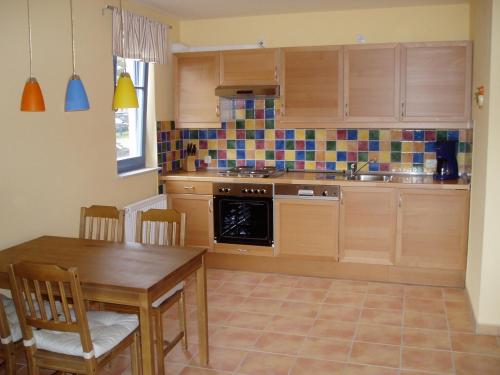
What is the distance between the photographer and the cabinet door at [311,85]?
15.6 ft

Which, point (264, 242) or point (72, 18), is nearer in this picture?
point (72, 18)

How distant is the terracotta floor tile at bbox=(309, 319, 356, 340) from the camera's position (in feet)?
11.8

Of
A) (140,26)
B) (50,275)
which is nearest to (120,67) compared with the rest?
(140,26)

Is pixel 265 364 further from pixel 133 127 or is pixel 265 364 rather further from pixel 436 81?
pixel 436 81

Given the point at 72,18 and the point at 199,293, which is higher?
the point at 72,18

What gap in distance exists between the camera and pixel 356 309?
160 inches

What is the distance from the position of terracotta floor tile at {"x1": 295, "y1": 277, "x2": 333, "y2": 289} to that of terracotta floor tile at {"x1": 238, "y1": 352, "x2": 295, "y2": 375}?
1335 millimetres

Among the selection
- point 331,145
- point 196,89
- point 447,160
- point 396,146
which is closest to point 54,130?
point 196,89

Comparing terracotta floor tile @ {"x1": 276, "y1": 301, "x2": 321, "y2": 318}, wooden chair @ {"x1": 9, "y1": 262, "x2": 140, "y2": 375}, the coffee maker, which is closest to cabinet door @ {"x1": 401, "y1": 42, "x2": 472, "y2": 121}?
the coffee maker

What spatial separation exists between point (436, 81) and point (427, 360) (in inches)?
95.8

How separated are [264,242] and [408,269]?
4.26 feet

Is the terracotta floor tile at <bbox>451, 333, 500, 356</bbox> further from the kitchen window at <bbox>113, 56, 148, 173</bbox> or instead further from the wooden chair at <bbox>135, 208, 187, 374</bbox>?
the kitchen window at <bbox>113, 56, 148, 173</bbox>

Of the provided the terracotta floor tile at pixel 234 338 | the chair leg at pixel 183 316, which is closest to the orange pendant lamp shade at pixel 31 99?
the chair leg at pixel 183 316

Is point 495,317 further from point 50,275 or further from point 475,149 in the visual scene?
point 50,275
